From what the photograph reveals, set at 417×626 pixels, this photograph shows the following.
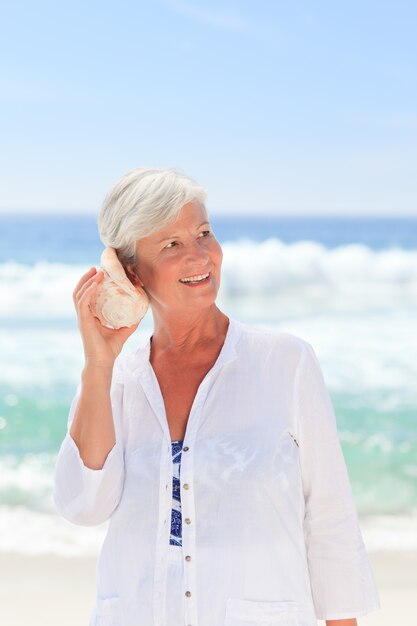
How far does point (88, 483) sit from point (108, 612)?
304 millimetres

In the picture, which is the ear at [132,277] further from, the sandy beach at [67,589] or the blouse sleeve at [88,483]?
the sandy beach at [67,589]

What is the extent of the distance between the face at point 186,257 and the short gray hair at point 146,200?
2 cm

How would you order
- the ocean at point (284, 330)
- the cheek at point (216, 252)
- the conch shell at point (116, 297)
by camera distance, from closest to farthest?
the cheek at point (216, 252), the conch shell at point (116, 297), the ocean at point (284, 330)

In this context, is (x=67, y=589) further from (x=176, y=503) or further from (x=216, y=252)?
(x=216, y=252)

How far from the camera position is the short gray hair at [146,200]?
2.48 meters

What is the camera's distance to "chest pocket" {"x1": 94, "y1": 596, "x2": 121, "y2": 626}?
242 cm

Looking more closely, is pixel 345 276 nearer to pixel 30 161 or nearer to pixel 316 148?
pixel 316 148

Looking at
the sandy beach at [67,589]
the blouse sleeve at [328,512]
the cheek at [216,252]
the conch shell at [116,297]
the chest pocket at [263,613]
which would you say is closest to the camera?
the chest pocket at [263,613]

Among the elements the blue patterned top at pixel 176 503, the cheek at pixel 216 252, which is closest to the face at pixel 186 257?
the cheek at pixel 216 252

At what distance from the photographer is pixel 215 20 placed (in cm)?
4097

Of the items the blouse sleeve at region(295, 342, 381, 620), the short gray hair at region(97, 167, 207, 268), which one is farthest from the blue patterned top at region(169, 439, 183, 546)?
the short gray hair at region(97, 167, 207, 268)

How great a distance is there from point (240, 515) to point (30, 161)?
42433 millimetres

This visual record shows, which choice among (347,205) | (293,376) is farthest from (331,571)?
(347,205)

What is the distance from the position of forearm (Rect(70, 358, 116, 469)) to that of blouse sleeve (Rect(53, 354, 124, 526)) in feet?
0.05
